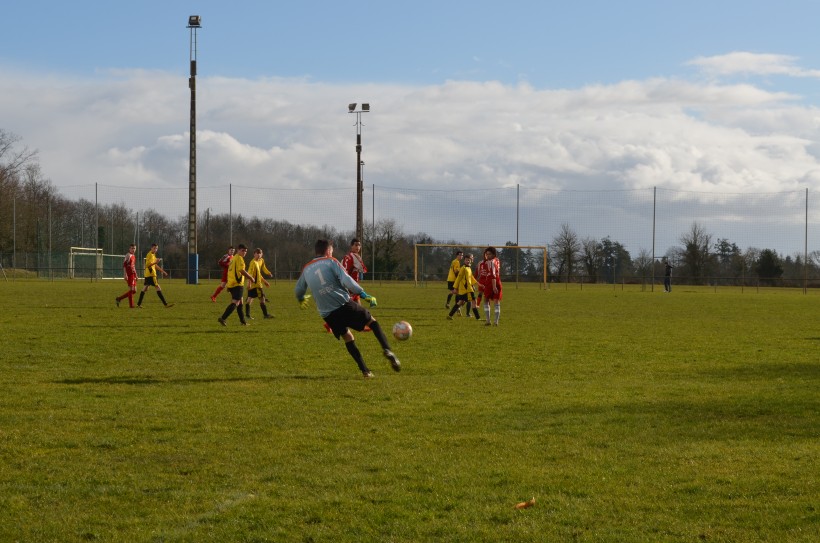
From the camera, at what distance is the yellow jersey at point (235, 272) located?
67.3 feet

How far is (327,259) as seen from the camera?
1173 centimetres

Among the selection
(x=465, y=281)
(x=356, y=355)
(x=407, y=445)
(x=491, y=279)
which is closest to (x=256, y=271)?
(x=465, y=281)

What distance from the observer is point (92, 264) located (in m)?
67.6

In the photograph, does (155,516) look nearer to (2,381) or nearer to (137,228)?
(2,381)

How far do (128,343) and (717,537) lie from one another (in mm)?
12871

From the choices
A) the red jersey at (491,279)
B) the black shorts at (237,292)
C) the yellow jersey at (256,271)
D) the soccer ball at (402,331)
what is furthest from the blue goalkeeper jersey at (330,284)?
the yellow jersey at (256,271)

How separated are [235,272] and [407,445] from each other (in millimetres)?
13689

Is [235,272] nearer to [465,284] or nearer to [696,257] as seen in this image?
[465,284]

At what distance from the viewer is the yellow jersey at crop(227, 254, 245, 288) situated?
2052 centimetres

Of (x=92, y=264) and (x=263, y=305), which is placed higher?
(x=92, y=264)

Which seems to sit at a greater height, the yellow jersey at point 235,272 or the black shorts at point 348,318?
the yellow jersey at point 235,272

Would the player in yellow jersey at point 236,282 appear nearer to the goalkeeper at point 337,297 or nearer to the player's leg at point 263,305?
the player's leg at point 263,305

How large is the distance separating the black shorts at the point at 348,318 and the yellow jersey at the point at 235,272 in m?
9.06

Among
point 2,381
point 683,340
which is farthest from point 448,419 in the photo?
point 683,340
